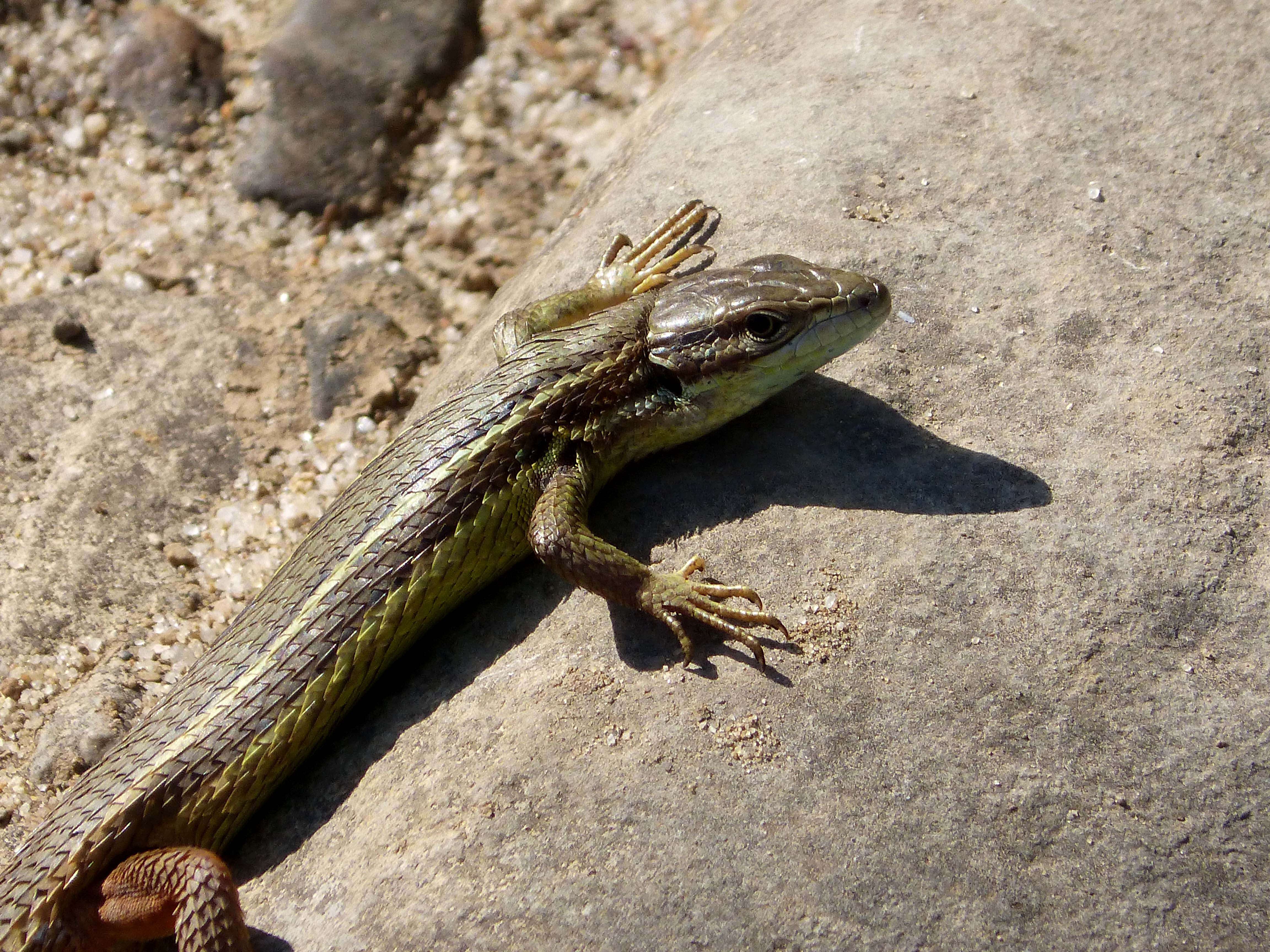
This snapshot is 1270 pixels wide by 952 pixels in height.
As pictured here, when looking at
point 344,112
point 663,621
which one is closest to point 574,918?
point 663,621

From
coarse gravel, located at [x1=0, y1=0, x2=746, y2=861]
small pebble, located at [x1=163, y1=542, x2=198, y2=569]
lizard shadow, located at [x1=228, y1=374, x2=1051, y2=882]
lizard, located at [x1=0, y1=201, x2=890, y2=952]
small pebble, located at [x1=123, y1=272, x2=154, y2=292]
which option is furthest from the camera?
small pebble, located at [x1=123, y1=272, x2=154, y2=292]

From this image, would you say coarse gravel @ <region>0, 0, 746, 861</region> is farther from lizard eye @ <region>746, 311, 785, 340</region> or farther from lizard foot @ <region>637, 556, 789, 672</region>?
lizard eye @ <region>746, 311, 785, 340</region>

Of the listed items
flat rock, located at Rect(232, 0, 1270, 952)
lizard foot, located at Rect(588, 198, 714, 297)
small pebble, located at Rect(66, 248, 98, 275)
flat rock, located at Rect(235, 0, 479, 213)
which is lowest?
flat rock, located at Rect(232, 0, 1270, 952)

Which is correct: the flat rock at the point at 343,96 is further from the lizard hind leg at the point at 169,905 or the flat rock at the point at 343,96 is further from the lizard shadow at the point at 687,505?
the lizard hind leg at the point at 169,905

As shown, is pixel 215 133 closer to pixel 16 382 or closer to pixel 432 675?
pixel 16 382

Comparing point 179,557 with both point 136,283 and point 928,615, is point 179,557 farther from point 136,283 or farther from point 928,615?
point 928,615

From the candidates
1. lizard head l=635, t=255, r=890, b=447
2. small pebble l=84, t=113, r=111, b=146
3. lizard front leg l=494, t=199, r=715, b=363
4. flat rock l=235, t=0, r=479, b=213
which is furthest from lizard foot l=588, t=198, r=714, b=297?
small pebble l=84, t=113, r=111, b=146
